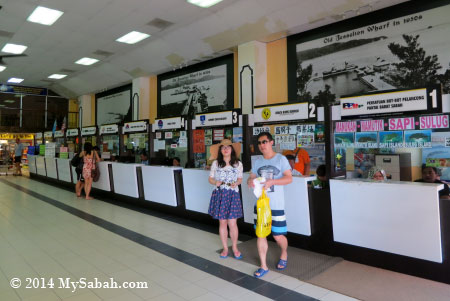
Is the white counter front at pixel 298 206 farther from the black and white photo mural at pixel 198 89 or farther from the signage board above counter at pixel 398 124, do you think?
the black and white photo mural at pixel 198 89

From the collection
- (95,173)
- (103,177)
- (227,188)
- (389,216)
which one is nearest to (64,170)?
(95,173)

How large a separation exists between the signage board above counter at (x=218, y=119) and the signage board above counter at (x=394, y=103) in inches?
74.4

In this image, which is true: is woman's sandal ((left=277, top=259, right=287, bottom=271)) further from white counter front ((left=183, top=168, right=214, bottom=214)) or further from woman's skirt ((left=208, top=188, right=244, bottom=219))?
white counter front ((left=183, top=168, right=214, bottom=214))

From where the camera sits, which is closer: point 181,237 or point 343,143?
point 181,237

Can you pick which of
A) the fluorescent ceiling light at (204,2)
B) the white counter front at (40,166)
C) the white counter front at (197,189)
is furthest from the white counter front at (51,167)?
the fluorescent ceiling light at (204,2)

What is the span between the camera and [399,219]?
3145 millimetres

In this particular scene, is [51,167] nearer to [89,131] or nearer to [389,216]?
[89,131]

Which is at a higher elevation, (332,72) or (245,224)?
(332,72)

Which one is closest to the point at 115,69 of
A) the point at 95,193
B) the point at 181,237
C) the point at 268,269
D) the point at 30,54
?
the point at 30,54

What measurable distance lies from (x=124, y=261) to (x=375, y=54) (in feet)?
18.0

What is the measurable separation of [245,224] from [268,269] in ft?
4.66

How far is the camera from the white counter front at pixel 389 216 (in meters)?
2.98

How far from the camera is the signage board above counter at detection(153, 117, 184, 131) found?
614 centimetres

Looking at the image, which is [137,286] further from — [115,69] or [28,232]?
[115,69]
